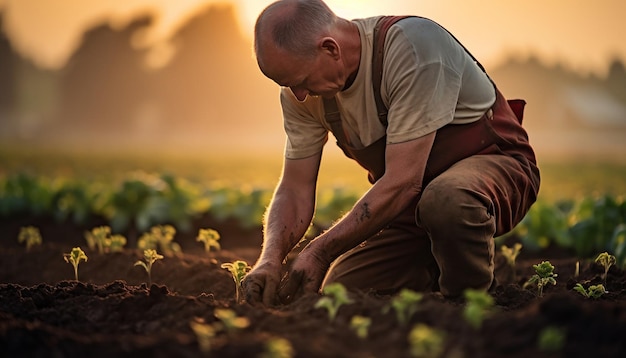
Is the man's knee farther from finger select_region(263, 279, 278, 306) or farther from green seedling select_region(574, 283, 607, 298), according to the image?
finger select_region(263, 279, 278, 306)

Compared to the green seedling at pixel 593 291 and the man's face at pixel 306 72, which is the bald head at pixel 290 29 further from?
the green seedling at pixel 593 291

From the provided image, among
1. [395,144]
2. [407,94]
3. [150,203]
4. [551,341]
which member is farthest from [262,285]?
[150,203]

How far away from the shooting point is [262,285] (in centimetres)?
420

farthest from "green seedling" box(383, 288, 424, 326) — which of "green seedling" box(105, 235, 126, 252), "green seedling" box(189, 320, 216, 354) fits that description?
"green seedling" box(105, 235, 126, 252)

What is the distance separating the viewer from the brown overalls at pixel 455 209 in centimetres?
425

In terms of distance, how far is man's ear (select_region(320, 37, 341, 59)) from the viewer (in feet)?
13.7

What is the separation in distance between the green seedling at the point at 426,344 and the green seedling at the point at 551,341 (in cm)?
30

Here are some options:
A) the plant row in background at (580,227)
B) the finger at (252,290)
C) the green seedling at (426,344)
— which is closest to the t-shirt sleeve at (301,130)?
the finger at (252,290)

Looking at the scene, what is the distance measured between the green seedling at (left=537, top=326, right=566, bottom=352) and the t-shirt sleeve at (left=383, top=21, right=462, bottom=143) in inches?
64.8

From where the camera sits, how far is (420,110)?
164 inches

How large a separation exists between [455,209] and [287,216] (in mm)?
981

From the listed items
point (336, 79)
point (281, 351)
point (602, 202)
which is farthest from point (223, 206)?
point (281, 351)

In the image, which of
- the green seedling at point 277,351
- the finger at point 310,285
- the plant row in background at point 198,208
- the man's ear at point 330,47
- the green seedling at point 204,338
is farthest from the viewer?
the plant row in background at point 198,208

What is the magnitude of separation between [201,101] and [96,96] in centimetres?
963
